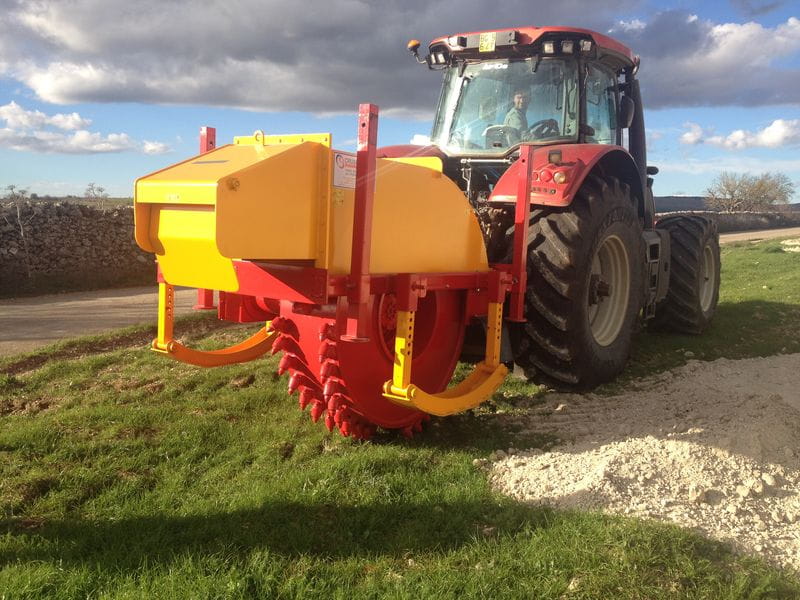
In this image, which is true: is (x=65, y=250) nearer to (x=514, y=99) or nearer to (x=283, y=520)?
(x=514, y=99)

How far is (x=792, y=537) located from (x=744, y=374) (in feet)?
9.22

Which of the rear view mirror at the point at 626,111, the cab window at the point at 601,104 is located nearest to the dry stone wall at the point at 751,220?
the rear view mirror at the point at 626,111

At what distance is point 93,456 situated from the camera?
3834mm

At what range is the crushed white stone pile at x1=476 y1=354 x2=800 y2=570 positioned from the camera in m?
3.06

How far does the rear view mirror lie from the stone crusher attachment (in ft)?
8.63

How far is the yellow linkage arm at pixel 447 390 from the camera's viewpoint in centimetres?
339

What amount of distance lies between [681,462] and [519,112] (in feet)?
9.76

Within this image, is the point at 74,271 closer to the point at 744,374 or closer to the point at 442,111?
the point at 442,111

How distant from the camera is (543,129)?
5.33 meters

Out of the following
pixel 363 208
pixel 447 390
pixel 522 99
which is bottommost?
pixel 447 390

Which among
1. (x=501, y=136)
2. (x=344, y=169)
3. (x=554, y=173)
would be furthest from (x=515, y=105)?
(x=344, y=169)

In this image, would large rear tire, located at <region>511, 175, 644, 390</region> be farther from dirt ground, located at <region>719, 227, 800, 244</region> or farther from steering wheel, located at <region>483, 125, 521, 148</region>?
dirt ground, located at <region>719, 227, 800, 244</region>

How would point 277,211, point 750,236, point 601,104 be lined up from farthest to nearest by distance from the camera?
point 750,236
point 601,104
point 277,211

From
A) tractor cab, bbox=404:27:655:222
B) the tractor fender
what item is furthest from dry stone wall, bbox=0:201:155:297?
the tractor fender
